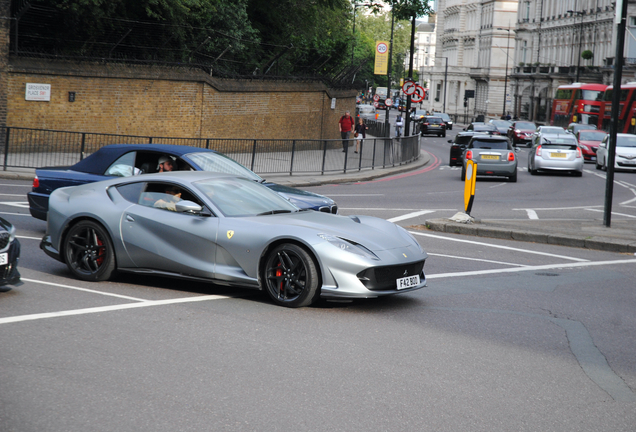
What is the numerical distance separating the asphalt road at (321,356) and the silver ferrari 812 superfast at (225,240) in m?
0.27

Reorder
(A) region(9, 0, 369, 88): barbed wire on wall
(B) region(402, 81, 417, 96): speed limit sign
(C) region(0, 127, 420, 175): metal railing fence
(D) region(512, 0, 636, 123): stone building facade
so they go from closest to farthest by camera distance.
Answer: (C) region(0, 127, 420, 175): metal railing fence, (A) region(9, 0, 369, 88): barbed wire on wall, (B) region(402, 81, 417, 96): speed limit sign, (D) region(512, 0, 636, 123): stone building facade

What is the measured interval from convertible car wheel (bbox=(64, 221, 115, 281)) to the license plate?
10.1 feet

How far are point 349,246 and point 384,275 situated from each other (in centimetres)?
44

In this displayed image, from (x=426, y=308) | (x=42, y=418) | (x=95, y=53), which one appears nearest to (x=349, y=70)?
(x=95, y=53)

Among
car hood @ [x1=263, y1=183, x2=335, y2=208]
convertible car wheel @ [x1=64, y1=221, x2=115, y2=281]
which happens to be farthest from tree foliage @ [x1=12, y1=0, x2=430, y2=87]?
convertible car wheel @ [x1=64, y1=221, x2=115, y2=281]

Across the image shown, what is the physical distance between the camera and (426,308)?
7.99 meters

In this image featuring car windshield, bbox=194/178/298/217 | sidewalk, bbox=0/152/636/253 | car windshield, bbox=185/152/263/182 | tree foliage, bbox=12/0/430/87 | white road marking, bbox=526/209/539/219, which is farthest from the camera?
tree foliage, bbox=12/0/430/87

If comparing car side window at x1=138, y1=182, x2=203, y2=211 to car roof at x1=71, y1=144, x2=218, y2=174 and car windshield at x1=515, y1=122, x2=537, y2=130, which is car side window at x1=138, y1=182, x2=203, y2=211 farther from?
car windshield at x1=515, y1=122, x2=537, y2=130

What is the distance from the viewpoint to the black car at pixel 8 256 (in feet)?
24.7

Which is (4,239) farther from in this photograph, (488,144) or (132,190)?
(488,144)

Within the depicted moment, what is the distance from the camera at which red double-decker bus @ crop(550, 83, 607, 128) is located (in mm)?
57031

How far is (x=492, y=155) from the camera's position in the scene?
26703mm

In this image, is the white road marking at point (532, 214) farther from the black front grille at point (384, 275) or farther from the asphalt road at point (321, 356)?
the black front grille at point (384, 275)

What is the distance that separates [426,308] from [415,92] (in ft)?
102
